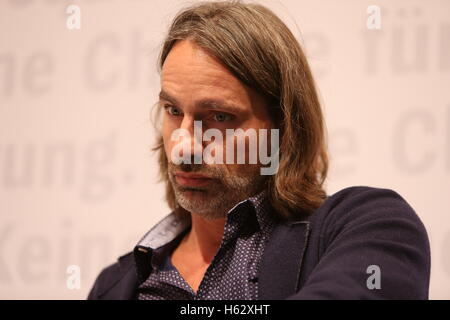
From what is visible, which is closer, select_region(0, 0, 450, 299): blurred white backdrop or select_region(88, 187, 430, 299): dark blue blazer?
select_region(88, 187, 430, 299): dark blue blazer

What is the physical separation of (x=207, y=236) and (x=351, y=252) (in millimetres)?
483

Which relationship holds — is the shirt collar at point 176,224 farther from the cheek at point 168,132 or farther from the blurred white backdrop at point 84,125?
the blurred white backdrop at point 84,125

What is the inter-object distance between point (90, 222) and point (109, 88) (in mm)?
487

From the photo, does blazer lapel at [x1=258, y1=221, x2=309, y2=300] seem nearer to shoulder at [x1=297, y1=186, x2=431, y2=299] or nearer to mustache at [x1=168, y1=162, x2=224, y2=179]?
shoulder at [x1=297, y1=186, x2=431, y2=299]

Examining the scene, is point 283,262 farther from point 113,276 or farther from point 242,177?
point 113,276

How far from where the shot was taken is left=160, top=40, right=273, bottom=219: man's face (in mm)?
1107

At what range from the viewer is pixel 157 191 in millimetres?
1795

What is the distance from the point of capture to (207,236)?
1253 mm

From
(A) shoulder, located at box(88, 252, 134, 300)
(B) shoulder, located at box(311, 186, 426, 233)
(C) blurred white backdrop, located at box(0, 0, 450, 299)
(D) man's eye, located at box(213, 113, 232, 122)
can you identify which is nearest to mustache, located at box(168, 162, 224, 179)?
(D) man's eye, located at box(213, 113, 232, 122)

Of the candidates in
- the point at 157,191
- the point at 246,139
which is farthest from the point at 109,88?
the point at 246,139

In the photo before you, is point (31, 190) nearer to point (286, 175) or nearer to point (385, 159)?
point (286, 175)

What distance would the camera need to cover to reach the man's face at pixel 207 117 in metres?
1.11

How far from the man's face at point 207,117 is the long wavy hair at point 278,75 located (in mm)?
A: 33

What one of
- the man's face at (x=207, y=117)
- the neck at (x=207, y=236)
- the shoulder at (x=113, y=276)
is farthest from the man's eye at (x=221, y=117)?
the shoulder at (x=113, y=276)
